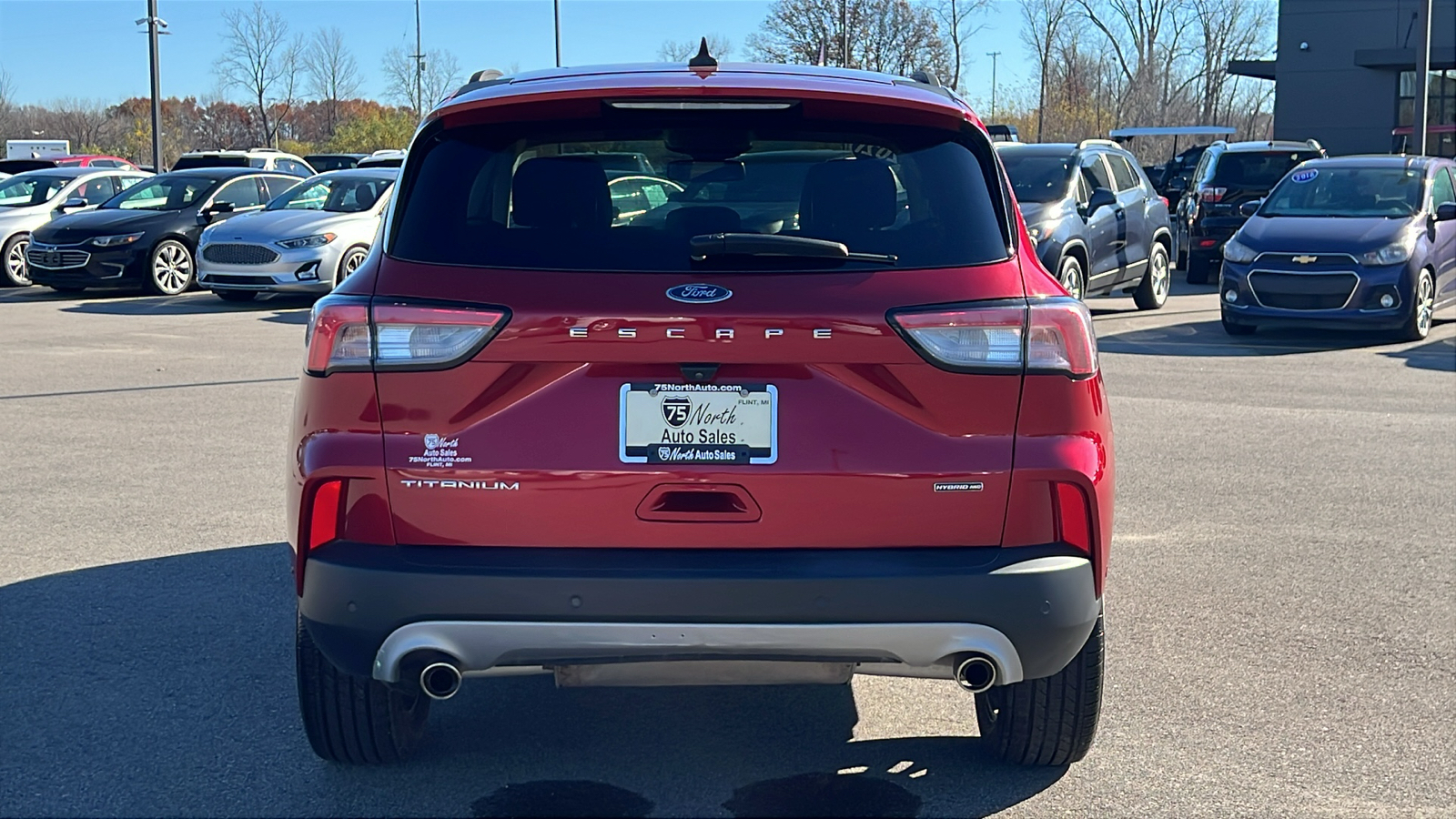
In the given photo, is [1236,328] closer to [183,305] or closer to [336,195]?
[336,195]

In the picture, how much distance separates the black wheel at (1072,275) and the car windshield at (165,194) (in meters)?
11.8

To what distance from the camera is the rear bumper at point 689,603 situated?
326 centimetres

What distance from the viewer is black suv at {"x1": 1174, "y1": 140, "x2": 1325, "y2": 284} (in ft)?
65.7

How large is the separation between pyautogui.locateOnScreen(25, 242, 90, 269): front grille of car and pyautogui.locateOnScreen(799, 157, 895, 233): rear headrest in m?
17.4

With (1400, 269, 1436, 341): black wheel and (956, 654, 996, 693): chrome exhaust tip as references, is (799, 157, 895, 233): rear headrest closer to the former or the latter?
(956, 654, 996, 693): chrome exhaust tip

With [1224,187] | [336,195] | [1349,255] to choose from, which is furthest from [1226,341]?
[336,195]

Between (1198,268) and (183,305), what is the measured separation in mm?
13268

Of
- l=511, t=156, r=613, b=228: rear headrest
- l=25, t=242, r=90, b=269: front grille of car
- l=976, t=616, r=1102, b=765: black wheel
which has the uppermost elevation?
l=25, t=242, r=90, b=269: front grille of car

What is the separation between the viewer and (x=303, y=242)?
57.0ft

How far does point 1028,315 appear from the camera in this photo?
339 centimetres

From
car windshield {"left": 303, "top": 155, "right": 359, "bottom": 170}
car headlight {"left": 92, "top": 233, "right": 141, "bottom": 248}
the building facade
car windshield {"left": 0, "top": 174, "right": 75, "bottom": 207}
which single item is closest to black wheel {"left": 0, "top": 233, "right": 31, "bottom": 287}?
car windshield {"left": 0, "top": 174, "right": 75, "bottom": 207}

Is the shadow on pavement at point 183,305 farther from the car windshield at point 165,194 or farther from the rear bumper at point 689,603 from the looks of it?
the rear bumper at point 689,603

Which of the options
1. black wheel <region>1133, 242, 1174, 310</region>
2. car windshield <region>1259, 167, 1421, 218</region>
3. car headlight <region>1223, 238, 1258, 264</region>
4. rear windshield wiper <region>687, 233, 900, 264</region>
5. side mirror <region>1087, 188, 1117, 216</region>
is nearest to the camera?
rear windshield wiper <region>687, 233, 900, 264</region>

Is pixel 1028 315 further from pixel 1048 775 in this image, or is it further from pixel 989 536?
pixel 1048 775
